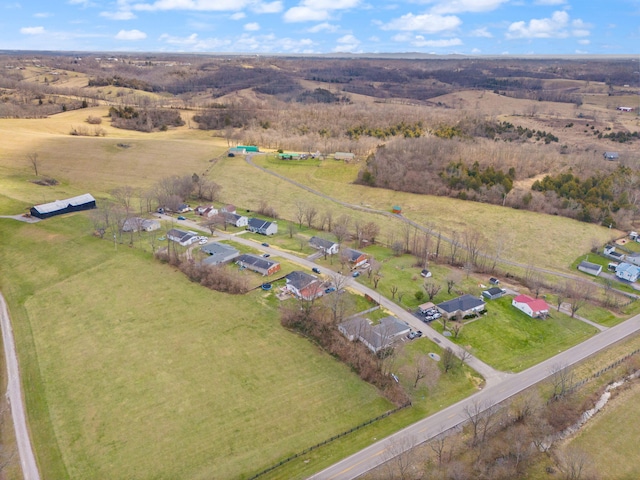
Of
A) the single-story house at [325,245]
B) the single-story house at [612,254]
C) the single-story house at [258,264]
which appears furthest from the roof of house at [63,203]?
the single-story house at [612,254]

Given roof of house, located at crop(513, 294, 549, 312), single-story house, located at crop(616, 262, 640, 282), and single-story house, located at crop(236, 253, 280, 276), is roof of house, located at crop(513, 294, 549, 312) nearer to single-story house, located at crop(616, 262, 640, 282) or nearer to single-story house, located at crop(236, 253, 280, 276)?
single-story house, located at crop(616, 262, 640, 282)

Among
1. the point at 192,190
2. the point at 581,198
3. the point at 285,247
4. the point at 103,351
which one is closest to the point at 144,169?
the point at 192,190

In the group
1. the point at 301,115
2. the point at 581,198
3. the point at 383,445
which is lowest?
the point at 383,445

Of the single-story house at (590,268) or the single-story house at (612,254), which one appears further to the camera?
the single-story house at (612,254)

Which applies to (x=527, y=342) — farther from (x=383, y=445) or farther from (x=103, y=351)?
(x=103, y=351)

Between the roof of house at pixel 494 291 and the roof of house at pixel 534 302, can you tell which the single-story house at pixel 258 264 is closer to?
the roof of house at pixel 494 291

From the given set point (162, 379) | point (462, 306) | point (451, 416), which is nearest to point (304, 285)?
point (462, 306)

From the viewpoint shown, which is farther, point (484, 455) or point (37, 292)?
point (37, 292)
